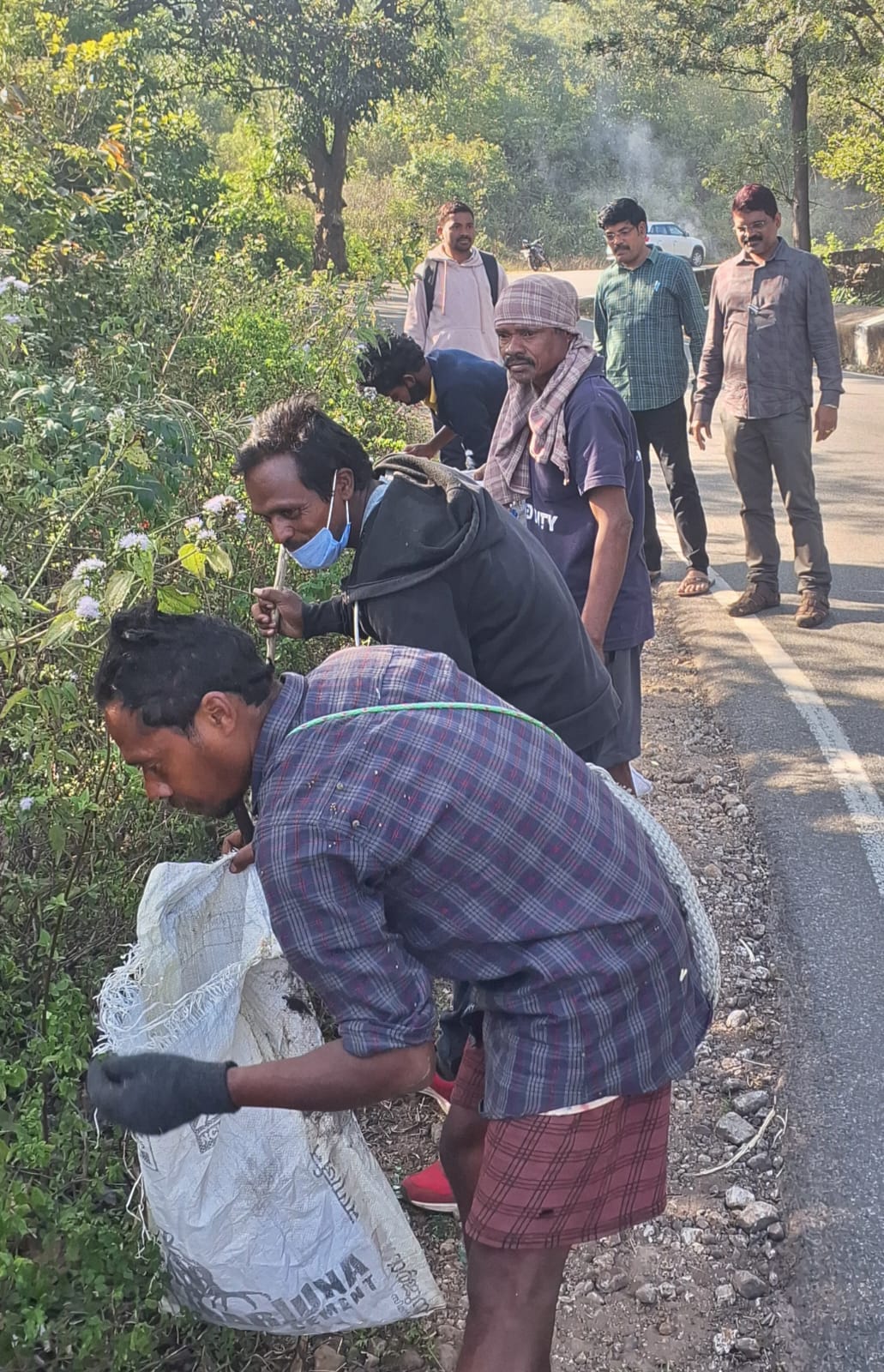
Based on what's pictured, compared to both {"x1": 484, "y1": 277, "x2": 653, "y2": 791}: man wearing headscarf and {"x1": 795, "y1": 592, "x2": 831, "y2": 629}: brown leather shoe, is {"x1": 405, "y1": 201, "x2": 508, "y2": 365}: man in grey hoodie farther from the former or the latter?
{"x1": 484, "y1": 277, "x2": 653, "y2": 791}: man wearing headscarf

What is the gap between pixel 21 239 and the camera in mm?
6137

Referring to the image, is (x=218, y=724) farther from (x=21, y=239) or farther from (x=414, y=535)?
(x=21, y=239)

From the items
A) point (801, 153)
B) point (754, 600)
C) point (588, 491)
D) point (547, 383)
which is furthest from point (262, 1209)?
point (801, 153)

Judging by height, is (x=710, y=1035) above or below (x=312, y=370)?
below

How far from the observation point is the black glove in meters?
1.68

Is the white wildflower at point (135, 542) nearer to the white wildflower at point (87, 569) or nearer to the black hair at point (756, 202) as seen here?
the white wildflower at point (87, 569)

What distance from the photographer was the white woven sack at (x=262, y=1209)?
218 centimetres

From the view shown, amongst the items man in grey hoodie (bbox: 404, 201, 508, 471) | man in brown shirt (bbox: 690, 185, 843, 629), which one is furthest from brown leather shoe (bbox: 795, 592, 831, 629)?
man in grey hoodie (bbox: 404, 201, 508, 471)

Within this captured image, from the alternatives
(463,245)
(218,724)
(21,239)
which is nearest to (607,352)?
(463,245)

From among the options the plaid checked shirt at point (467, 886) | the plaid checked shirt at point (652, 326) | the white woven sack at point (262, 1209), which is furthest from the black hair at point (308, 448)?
the plaid checked shirt at point (652, 326)

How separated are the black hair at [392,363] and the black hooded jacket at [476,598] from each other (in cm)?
178

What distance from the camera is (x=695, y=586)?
22.5 feet

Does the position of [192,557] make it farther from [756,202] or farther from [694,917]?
[756,202]

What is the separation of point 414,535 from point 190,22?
684 inches
